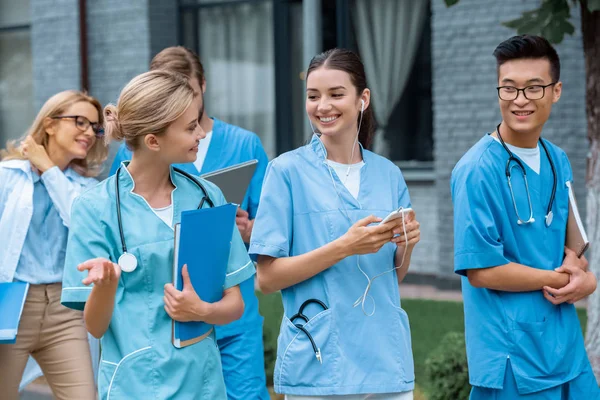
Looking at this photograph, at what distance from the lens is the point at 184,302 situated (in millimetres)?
2686

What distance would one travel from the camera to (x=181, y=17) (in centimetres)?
1117

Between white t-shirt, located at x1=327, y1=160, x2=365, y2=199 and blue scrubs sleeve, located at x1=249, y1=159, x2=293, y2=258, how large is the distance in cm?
18

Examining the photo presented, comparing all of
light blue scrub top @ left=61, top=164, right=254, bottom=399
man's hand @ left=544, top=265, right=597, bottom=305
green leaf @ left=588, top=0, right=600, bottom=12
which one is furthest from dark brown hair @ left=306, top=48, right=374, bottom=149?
green leaf @ left=588, top=0, right=600, bottom=12

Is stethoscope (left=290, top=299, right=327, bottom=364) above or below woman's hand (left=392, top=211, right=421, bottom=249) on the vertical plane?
below

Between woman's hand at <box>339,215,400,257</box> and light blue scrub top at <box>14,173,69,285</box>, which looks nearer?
woman's hand at <box>339,215,400,257</box>

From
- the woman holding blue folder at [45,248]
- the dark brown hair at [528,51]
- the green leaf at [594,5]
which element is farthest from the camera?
the green leaf at [594,5]

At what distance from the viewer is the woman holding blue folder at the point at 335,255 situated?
2918mm

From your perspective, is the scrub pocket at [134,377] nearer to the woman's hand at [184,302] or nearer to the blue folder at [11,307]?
the woman's hand at [184,302]

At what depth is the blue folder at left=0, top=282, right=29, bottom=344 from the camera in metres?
3.78

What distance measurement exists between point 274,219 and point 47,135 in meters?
1.64

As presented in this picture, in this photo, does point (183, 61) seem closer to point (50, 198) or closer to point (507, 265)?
point (50, 198)

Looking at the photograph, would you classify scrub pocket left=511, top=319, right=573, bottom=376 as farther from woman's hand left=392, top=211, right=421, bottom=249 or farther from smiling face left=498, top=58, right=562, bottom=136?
smiling face left=498, top=58, right=562, bottom=136

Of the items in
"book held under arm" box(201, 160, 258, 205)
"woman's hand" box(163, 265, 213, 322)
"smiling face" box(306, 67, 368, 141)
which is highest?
"smiling face" box(306, 67, 368, 141)

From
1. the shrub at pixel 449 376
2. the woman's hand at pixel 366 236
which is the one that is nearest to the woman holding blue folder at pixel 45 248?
the woman's hand at pixel 366 236
